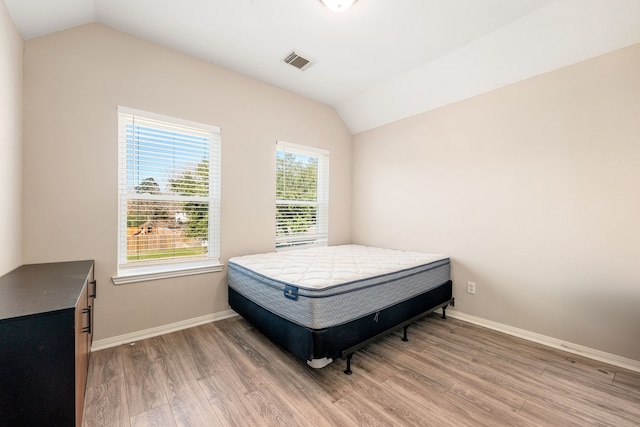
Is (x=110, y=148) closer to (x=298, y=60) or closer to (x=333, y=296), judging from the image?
(x=298, y=60)

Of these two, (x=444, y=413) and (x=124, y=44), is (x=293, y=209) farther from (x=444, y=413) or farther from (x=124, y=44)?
(x=444, y=413)

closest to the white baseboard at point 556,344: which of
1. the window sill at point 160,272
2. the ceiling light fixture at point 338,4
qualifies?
the window sill at point 160,272

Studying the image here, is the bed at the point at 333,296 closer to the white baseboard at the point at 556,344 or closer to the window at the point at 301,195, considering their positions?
the white baseboard at the point at 556,344

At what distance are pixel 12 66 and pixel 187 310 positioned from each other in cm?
224

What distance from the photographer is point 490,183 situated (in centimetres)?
277

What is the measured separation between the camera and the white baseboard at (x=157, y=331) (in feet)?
7.35

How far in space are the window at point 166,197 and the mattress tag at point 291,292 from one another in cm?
120

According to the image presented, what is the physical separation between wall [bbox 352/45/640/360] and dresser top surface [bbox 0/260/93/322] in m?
3.23

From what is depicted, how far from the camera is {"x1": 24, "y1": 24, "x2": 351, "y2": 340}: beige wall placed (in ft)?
6.68

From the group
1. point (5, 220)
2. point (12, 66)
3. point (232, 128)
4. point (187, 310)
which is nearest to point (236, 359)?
point (187, 310)

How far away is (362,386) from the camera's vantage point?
1.80 m

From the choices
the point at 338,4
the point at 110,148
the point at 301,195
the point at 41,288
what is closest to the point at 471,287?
the point at 301,195

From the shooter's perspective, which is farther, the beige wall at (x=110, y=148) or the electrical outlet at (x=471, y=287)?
the electrical outlet at (x=471, y=287)

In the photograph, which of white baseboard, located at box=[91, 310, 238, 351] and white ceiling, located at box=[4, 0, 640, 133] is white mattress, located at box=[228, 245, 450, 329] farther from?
white ceiling, located at box=[4, 0, 640, 133]
